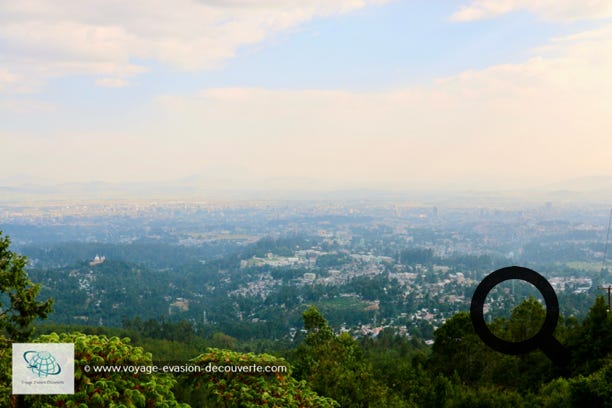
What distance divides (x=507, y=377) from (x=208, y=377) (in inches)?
271

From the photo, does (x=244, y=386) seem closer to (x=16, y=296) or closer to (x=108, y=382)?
(x=108, y=382)

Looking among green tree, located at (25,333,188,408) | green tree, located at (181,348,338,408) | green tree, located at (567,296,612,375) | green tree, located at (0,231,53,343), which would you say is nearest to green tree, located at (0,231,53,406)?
green tree, located at (0,231,53,343)

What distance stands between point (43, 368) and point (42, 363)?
0.16 ft

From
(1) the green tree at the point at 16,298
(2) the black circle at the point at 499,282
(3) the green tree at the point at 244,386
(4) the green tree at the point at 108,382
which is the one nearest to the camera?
(4) the green tree at the point at 108,382

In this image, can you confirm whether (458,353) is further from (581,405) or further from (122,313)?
(122,313)

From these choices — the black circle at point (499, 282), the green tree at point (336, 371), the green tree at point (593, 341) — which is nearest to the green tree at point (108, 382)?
the black circle at point (499, 282)

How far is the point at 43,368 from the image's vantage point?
16.5 ft

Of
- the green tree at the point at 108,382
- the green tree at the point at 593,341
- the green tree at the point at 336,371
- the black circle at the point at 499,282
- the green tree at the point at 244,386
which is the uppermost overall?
the black circle at the point at 499,282

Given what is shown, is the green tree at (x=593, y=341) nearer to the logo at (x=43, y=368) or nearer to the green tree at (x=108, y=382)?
the green tree at (x=108, y=382)

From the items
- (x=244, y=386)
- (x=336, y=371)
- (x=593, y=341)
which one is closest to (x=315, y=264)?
(x=336, y=371)

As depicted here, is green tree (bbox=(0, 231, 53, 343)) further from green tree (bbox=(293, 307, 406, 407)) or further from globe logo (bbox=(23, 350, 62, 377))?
green tree (bbox=(293, 307, 406, 407))

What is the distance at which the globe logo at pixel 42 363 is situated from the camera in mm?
4895

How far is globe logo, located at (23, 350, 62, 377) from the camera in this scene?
489 cm

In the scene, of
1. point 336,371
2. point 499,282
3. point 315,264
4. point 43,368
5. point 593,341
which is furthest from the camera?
point 315,264
